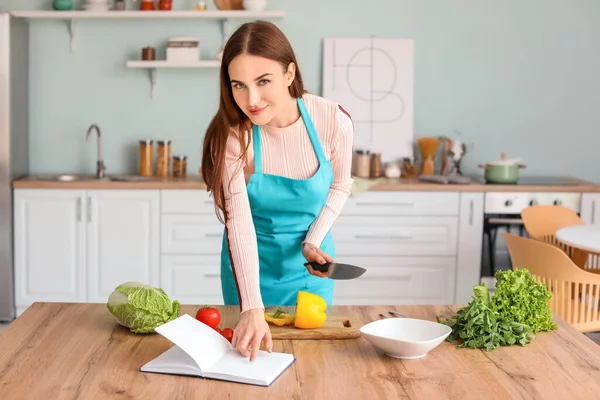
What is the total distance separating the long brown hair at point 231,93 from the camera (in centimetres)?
215

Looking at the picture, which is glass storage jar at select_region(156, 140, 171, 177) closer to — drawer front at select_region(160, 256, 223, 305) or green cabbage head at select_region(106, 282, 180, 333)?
drawer front at select_region(160, 256, 223, 305)

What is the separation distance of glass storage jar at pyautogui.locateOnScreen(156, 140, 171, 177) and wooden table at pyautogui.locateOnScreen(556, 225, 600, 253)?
2380 mm

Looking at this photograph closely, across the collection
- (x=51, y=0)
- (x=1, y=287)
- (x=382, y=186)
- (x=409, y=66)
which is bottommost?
(x=1, y=287)

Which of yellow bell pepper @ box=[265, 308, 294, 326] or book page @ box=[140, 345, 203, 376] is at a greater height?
yellow bell pepper @ box=[265, 308, 294, 326]

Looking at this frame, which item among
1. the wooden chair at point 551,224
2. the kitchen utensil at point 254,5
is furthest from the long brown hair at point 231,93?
the kitchen utensil at point 254,5

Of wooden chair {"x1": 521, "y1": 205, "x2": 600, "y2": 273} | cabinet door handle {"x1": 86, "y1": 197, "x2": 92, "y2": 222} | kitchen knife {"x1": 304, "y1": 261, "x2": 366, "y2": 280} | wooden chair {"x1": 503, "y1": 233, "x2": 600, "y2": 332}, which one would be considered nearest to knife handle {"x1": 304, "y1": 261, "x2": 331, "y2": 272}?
kitchen knife {"x1": 304, "y1": 261, "x2": 366, "y2": 280}

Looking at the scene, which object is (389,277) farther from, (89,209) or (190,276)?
(89,209)

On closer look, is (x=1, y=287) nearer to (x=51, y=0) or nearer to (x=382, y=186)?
(x=51, y=0)

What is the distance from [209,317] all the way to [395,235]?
279 cm

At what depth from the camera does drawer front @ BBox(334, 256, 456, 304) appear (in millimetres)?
4883

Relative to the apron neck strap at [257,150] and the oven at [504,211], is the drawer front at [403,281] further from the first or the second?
the apron neck strap at [257,150]

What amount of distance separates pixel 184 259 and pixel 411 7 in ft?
6.85

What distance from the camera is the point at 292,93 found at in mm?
2445

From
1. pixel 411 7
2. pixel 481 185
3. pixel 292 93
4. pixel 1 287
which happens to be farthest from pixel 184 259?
pixel 292 93
